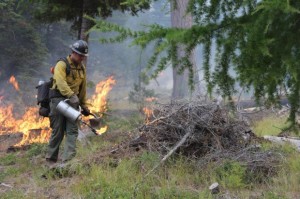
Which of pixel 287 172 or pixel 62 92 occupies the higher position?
pixel 62 92

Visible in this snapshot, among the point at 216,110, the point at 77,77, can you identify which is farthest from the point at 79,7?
the point at 216,110

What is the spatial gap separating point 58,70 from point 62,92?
0.40 meters

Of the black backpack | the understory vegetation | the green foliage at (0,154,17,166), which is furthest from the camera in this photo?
the green foliage at (0,154,17,166)

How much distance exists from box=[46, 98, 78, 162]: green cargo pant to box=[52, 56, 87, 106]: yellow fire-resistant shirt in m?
0.35

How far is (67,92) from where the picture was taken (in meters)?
7.09

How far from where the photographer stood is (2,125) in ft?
45.6

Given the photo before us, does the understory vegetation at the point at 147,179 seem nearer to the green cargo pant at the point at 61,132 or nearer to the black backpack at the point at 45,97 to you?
the green cargo pant at the point at 61,132

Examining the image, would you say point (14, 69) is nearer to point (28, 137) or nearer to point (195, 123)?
point (28, 137)

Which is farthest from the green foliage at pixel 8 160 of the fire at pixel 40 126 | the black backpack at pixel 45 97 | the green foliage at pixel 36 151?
the fire at pixel 40 126

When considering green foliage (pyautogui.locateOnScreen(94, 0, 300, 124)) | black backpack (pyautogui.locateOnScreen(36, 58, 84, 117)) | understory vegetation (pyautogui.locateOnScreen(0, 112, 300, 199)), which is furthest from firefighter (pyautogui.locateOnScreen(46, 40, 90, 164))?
green foliage (pyautogui.locateOnScreen(94, 0, 300, 124))

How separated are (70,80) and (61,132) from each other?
1.00 metres

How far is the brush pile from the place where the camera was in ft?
22.5

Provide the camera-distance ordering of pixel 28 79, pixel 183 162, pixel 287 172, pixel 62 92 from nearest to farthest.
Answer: pixel 287 172, pixel 183 162, pixel 62 92, pixel 28 79

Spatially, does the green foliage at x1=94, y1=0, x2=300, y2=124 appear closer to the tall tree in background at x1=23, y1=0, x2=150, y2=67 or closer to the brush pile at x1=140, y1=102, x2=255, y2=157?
the brush pile at x1=140, y1=102, x2=255, y2=157
